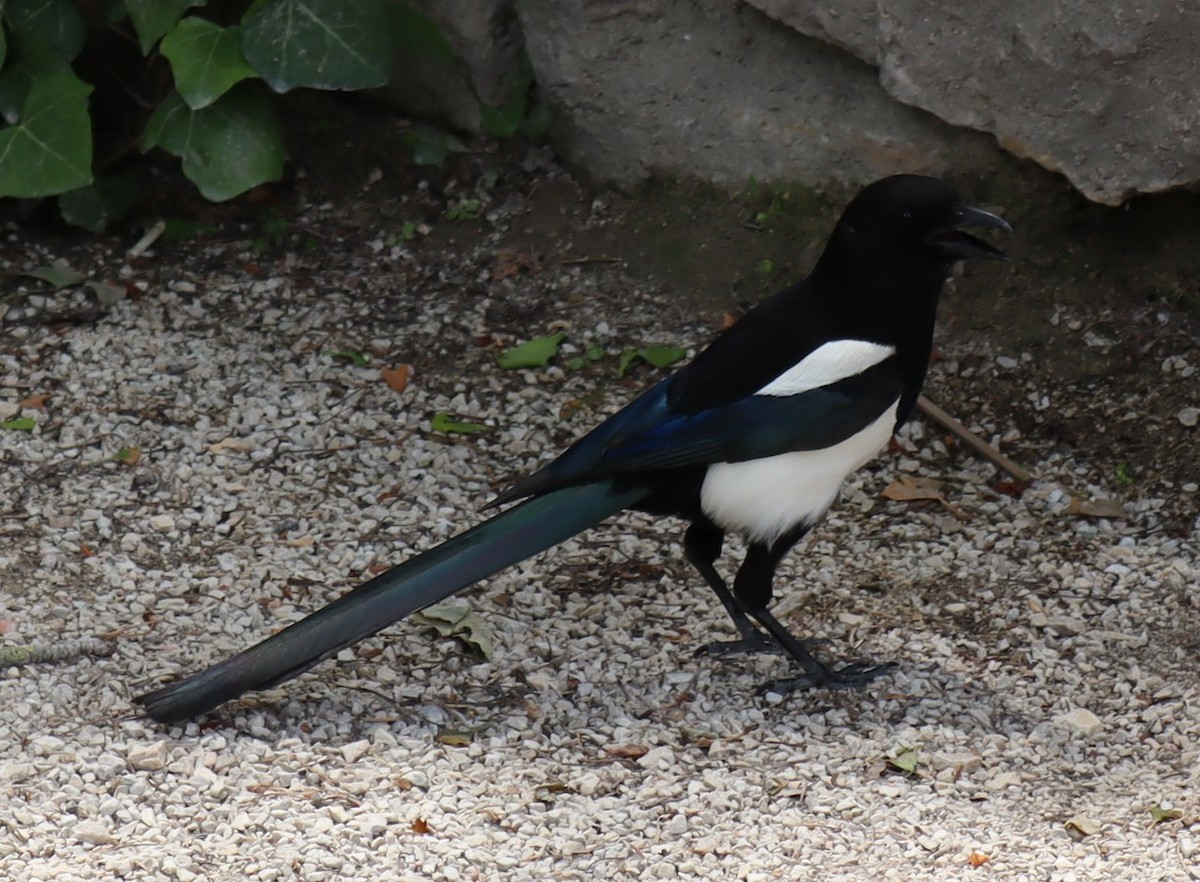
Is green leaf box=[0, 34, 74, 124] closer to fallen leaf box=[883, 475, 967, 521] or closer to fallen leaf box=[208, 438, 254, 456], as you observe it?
fallen leaf box=[208, 438, 254, 456]

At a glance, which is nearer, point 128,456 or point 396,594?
point 396,594

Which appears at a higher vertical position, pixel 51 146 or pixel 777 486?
pixel 777 486

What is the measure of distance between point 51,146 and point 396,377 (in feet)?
3.14

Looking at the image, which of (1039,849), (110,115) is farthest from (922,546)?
(110,115)

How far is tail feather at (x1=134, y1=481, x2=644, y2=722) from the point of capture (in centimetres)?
255

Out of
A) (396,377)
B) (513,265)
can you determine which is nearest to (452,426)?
(396,377)

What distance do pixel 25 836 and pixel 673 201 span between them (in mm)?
2318

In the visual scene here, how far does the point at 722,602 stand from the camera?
Result: 2986mm

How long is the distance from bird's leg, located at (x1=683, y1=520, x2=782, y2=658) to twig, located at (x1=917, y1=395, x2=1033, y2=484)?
0.77 meters

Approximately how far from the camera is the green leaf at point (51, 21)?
3.97 meters

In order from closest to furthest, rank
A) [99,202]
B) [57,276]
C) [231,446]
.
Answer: [231,446]
[57,276]
[99,202]

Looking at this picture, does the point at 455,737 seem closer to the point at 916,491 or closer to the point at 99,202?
the point at 916,491

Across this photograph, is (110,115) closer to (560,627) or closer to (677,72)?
(677,72)

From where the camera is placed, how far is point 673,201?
4.09 meters
